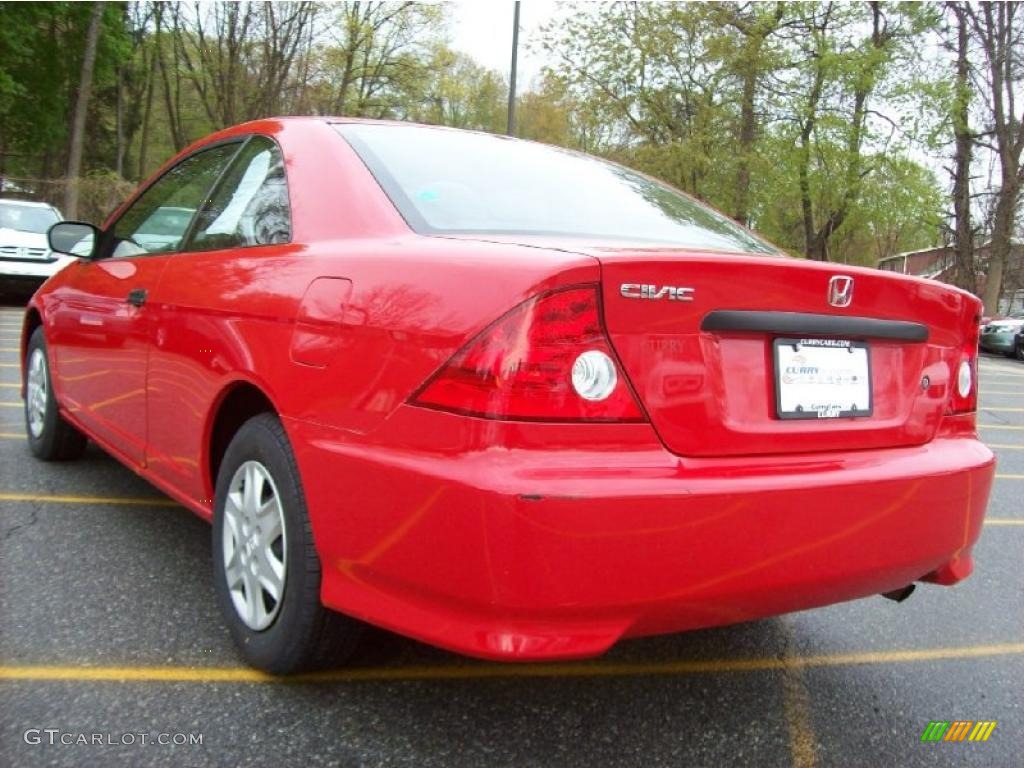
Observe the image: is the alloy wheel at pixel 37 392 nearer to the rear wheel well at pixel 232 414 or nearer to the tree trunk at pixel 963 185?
the rear wheel well at pixel 232 414

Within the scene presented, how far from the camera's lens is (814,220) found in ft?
76.7

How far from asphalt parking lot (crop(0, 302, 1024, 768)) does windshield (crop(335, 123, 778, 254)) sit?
119 centimetres

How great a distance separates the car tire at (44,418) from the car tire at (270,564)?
2148mm

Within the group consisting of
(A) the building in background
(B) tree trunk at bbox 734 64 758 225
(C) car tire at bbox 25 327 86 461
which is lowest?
(C) car tire at bbox 25 327 86 461

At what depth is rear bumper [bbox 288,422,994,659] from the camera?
5.27 feet

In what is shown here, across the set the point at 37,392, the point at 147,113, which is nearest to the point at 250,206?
the point at 37,392

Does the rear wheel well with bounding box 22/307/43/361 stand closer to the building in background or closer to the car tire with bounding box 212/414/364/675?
the car tire with bounding box 212/414/364/675

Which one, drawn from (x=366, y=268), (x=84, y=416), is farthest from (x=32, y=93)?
(x=366, y=268)

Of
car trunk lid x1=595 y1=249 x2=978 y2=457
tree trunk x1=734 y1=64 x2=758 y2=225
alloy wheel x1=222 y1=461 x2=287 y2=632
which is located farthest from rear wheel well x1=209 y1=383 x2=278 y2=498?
tree trunk x1=734 y1=64 x2=758 y2=225

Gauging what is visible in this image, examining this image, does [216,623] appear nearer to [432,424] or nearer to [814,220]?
[432,424]

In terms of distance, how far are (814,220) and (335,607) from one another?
23.6 m

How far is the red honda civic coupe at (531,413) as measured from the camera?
5.42ft

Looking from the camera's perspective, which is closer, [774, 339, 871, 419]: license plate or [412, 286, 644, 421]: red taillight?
[412, 286, 644, 421]: red taillight

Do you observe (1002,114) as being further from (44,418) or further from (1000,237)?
(44,418)
